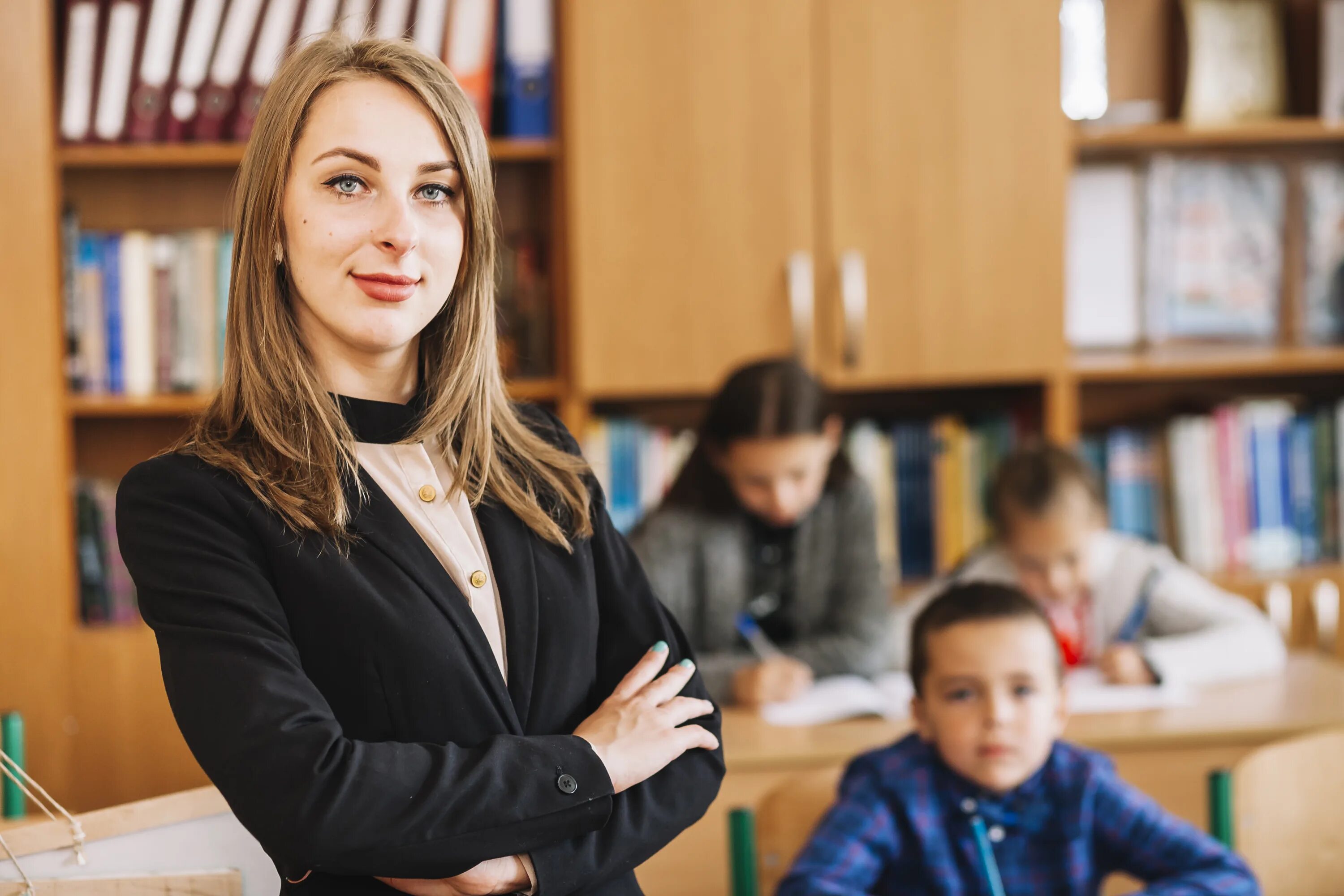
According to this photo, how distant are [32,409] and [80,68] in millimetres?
682

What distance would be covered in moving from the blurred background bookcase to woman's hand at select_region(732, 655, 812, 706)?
696mm

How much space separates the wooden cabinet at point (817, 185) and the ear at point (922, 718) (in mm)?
1081

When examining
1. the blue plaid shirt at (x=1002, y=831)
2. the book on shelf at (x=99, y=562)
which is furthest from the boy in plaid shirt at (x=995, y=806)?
the book on shelf at (x=99, y=562)

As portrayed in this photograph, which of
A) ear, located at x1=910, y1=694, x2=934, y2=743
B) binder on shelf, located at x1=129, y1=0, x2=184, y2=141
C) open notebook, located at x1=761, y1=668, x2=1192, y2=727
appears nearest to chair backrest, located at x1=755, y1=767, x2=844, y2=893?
ear, located at x1=910, y1=694, x2=934, y2=743

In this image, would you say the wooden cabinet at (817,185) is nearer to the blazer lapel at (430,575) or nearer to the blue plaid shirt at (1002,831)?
the blue plaid shirt at (1002,831)

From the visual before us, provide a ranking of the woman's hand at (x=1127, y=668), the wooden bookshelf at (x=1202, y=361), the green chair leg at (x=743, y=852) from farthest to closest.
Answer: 1. the wooden bookshelf at (x=1202, y=361)
2. the woman's hand at (x=1127, y=668)
3. the green chair leg at (x=743, y=852)

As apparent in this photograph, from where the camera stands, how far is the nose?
0.97m

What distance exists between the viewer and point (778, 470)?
92.9 inches

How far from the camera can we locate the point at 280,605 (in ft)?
3.06

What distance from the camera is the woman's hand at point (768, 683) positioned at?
222 cm

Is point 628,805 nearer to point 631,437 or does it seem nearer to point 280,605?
point 280,605

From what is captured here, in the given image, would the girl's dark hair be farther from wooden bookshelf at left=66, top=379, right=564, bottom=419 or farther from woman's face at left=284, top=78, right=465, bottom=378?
woman's face at left=284, top=78, right=465, bottom=378

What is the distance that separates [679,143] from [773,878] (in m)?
1.51

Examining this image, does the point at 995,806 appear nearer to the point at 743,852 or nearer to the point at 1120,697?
the point at 743,852
